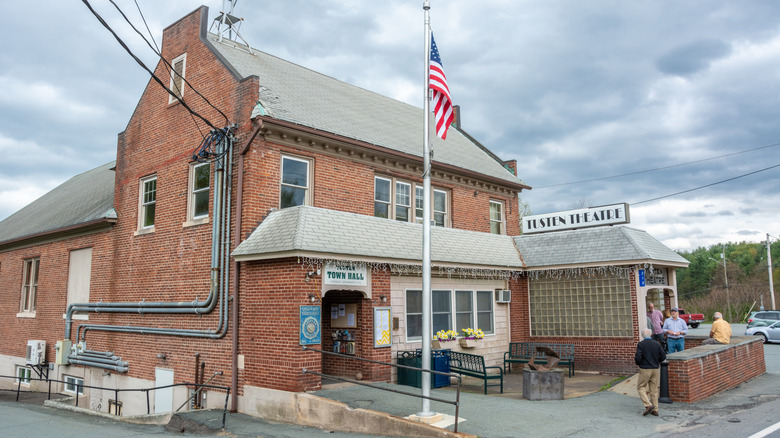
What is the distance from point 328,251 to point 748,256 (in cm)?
9303

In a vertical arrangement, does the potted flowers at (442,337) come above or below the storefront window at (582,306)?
below

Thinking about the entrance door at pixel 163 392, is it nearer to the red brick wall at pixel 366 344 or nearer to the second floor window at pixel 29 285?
the red brick wall at pixel 366 344

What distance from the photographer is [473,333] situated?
1647cm

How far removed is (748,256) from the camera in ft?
283

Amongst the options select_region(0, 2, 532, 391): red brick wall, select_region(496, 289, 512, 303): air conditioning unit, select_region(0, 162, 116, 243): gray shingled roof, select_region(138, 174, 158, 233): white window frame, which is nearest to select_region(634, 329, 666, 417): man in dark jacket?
select_region(0, 2, 532, 391): red brick wall

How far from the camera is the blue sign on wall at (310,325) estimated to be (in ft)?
38.5

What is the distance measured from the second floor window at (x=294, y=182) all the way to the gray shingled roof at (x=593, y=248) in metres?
8.04

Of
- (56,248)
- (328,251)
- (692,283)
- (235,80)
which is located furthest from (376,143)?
(692,283)

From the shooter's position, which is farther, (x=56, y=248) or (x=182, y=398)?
(x=56, y=248)

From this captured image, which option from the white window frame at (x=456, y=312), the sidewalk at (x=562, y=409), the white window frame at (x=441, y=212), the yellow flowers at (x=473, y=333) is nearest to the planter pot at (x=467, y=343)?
the yellow flowers at (x=473, y=333)

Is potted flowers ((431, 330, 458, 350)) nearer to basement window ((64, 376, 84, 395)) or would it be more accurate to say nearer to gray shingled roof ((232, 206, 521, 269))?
gray shingled roof ((232, 206, 521, 269))

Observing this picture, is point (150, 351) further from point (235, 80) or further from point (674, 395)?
point (674, 395)

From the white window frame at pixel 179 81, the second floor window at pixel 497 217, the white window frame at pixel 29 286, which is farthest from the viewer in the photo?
the white window frame at pixel 29 286

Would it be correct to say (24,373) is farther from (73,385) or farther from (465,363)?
(465,363)
